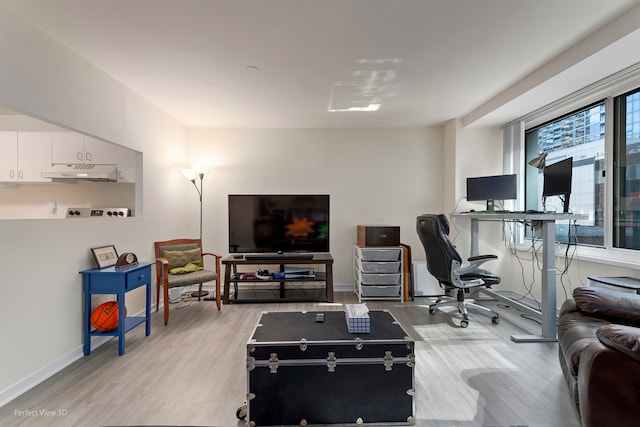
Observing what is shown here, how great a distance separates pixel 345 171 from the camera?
4309mm

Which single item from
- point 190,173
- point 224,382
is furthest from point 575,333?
point 190,173

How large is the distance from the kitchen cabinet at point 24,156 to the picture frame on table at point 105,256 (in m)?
1.20

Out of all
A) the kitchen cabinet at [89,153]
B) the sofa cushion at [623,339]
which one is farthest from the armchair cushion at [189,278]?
the sofa cushion at [623,339]

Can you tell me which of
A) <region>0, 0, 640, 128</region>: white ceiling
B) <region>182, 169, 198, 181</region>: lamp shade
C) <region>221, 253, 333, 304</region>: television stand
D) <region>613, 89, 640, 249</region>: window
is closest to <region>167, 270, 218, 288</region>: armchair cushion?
<region>221, 253, 333, 304</region>: television stand

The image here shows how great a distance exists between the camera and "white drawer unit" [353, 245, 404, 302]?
373cm

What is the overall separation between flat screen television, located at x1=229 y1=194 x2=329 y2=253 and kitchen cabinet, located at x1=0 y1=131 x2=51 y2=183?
1.93m

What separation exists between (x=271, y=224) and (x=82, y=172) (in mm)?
2095

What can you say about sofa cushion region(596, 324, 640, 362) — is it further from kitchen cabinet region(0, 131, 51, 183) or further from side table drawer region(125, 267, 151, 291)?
kitchen cabinet region(0, 131, 51, 183)

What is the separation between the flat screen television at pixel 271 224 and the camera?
387 cm

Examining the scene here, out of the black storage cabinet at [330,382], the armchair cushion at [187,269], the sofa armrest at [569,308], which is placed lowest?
the black storage cabinet at [330,382]

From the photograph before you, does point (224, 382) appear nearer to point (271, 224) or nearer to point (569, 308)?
point (271, 224)

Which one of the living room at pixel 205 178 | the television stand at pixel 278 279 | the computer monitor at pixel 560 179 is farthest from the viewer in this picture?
the television stand at pixel 278 279

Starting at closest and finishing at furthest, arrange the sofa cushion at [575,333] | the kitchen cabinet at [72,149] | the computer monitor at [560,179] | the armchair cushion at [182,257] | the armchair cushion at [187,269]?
the sofa cushion at [575,333] → the computer monitor at [560,179] → the kitchen cabinet at [72,149] → the armchair cushion at [187,269] → the armchair cushion at [182,257]

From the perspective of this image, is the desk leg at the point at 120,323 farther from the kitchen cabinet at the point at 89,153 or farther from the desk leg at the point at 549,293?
the desk leg at the point at 549,293
